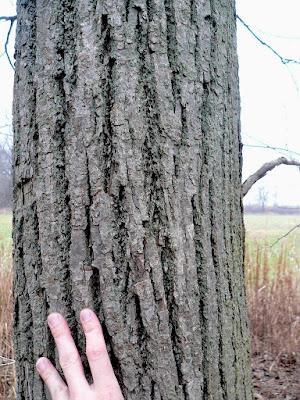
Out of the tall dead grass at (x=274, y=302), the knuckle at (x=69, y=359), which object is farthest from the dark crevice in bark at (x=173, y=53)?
the tall dead grass at (x=274, y=302)

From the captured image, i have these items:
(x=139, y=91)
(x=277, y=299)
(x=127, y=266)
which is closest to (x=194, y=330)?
(x=127, y=266)

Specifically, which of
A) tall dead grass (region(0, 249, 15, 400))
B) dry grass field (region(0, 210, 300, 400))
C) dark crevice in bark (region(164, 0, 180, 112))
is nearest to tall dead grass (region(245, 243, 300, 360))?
dry grass field (region(0, 210, 300, 400))

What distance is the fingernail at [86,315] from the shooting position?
0.78m

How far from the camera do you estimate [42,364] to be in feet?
2.74

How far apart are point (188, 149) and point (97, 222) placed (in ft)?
0.83

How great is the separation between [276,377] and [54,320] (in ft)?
8.63

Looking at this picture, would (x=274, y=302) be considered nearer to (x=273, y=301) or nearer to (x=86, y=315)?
(x=273, y=301)

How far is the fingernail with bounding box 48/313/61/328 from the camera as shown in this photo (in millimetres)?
809

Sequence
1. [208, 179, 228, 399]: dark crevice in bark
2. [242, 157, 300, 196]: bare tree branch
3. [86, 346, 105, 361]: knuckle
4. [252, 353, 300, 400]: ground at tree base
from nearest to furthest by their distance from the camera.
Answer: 1. [86, 346, 105, 361]: knuckle
2. [208, 179, 228, 399]: dark crevice in bark
3. [242, 157, 300, 196]: bare tree branch
4. [252, 353, 300, 400]: ground at tree base

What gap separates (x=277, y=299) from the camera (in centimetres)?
345

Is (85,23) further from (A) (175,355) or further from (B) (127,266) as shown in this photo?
(A) (175,355)

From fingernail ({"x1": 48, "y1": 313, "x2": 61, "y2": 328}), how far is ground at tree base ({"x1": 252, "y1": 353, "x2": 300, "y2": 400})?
223cm

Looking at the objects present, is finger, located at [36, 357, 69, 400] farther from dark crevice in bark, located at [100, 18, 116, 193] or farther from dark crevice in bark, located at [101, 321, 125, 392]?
dark crevice in bark, located at [100, 18, 116, 193]

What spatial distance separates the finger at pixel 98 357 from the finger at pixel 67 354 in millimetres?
35
